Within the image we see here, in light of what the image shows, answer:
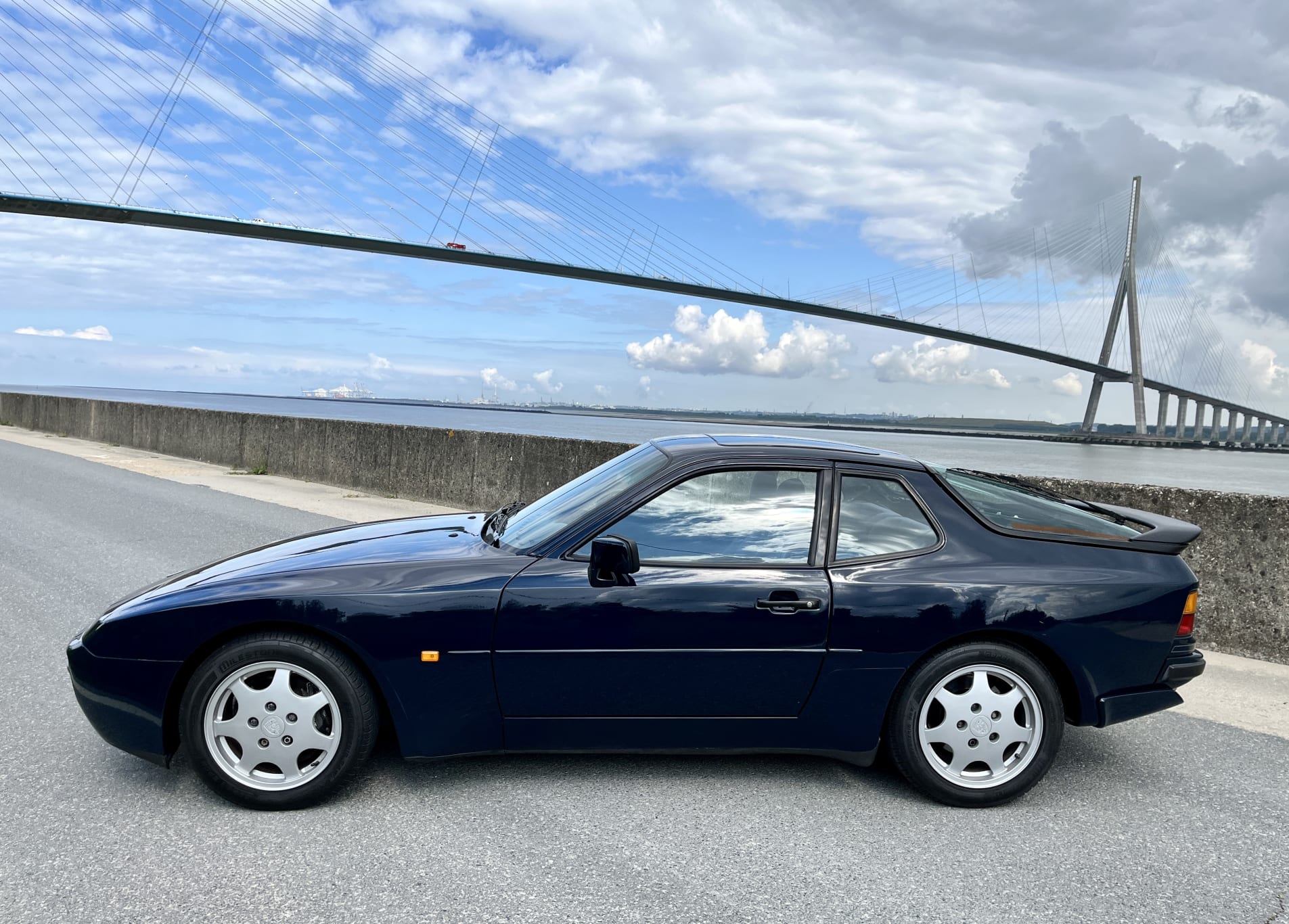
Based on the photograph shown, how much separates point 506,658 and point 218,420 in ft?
53.3

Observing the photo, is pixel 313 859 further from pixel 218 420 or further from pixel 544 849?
pixel 218 420

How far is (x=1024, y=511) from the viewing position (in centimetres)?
375

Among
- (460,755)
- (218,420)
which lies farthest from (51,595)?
(218,420)

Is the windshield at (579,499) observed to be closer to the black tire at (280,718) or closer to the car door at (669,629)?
the car door at (669,629)

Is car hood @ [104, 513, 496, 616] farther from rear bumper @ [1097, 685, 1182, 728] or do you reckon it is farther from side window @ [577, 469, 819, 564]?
rear bumper @ [1097, 685, 1182, 728]

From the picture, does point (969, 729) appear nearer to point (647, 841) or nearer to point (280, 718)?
point (647, 841)

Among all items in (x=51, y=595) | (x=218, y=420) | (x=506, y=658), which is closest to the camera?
(x=506, y=658)

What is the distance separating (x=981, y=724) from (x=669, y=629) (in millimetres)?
1119

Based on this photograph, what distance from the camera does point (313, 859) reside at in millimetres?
2885

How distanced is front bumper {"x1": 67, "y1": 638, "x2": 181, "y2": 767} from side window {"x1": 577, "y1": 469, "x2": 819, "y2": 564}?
1.39 metres

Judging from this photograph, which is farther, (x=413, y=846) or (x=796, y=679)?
(x=796, y=679)

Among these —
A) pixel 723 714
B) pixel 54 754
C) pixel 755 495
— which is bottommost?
pixel 54 754

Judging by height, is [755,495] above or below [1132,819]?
above

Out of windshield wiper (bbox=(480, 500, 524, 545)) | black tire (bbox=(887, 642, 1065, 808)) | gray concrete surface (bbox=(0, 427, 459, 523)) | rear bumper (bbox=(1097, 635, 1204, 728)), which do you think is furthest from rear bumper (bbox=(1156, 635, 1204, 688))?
gray concrete surface (bbox=(0, 427, 459, 523))
